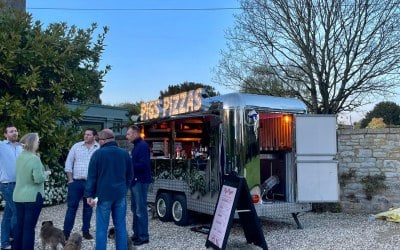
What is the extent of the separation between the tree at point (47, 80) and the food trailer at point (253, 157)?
9.33 feet

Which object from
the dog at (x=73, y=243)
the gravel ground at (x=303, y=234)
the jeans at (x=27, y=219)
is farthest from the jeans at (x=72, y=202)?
the dog at (x=73, y=243)

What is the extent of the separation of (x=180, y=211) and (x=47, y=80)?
16.3 feet

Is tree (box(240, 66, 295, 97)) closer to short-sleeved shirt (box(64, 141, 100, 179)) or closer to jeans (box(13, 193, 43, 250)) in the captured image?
short-sleeved shirt (box(64, 141, 100, 179))

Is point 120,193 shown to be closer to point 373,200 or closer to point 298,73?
point 373,200

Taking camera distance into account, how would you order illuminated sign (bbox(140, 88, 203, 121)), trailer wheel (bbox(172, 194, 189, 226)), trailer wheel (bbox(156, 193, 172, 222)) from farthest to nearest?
trailer wheel (bbox(156, 193, 172, 222)) → trailer wheel (bbox(172, 194, 189, 226)) → illuminated sign (bbox(140, 88, 203, 121))

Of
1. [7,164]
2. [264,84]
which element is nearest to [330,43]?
[264,84]

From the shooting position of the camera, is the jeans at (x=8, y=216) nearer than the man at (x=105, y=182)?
No

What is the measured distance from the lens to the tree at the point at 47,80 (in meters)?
10.3

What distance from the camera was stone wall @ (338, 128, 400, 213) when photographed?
397 inches

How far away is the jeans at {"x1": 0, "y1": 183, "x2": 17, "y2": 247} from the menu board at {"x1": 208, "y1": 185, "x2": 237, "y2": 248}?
104 inches

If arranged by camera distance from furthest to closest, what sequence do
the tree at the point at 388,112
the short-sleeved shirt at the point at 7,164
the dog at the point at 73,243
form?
the tree at the point at 388,112
the short-sleeved shirt at the point at 7,164
the dog at the point at 73,243

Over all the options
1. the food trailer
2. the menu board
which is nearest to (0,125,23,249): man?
the menu board

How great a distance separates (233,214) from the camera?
20.1 ft

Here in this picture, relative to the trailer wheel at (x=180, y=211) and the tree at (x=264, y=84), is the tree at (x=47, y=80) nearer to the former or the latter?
the trailer wheel at (x=180, y=211)
